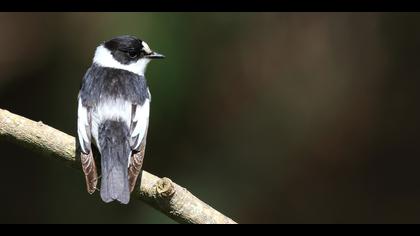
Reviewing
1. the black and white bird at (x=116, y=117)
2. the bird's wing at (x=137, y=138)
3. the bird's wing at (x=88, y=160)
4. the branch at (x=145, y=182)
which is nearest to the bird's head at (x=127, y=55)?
the black and white bird at (x=116, y=117)

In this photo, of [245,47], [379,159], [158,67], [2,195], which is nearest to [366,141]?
[379,159]

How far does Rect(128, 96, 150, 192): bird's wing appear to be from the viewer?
350cm

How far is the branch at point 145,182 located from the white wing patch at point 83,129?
0.16 ft

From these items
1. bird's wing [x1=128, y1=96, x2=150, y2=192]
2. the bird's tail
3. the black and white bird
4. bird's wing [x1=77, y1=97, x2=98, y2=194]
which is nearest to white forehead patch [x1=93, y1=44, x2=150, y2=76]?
the black and white bird

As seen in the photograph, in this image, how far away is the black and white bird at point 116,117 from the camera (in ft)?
11.5

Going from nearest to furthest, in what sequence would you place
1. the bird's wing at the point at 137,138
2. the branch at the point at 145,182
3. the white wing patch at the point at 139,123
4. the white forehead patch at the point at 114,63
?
the branch at the point at 145,182 → the bird's wing at the point at 137,138 → the white wing patch at the point at 139,123 → the white forehead patch at the point at 114,63

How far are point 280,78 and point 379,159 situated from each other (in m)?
1.01

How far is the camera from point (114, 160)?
360 centimetres

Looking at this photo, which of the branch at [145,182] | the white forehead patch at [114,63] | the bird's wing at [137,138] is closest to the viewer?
the branch at [145,182]

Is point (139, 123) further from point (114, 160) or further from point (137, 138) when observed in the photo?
point (114, 160)

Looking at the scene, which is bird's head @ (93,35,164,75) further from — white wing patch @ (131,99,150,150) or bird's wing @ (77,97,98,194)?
bird's wing @ (77,97,98,194)

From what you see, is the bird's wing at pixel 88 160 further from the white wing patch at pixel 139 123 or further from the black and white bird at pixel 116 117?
the white wing patch at pixel 139 123

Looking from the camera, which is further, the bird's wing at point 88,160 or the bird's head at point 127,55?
the bird's head at point 127,55

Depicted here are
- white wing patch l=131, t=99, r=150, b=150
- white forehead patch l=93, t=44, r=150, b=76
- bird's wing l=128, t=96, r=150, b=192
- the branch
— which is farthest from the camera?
white forehead patch l=93, t=44, r=150, b=76
